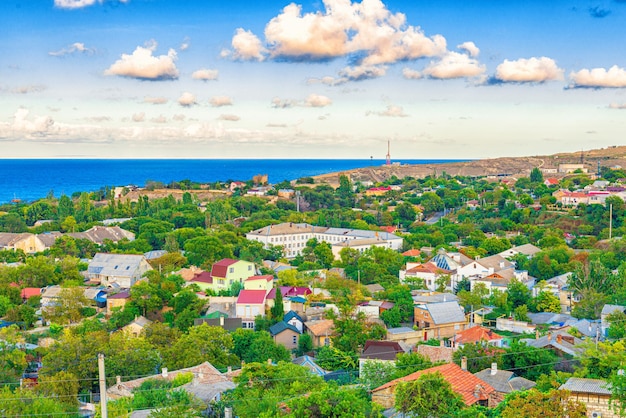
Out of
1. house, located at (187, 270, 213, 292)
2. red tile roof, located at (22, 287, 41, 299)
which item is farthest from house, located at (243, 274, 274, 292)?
red tile roof, located at (22, 287, 41, 299)

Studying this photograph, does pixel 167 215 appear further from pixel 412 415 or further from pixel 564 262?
pixel 412 415

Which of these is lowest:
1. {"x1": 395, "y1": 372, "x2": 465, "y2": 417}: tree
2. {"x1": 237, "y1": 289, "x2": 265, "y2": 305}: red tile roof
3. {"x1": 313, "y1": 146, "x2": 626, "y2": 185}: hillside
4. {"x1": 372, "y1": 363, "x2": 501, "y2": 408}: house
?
{"x1": 237, "y1": 289, "x2": 265, "y2": 305}: red tile roof

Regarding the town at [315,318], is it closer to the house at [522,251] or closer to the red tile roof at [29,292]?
the red tile roof at [29,292]

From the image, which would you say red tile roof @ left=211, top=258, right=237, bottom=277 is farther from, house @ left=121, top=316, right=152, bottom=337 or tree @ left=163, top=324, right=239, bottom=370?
tree @ left=163, top=324, right=239, bottom=370

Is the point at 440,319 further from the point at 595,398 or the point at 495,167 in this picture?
the point at 495,167

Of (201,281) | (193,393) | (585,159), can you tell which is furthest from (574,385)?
(585,159)

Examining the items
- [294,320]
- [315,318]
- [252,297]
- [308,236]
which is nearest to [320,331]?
[294,320]

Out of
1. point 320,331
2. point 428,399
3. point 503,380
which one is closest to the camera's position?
point 428,399
